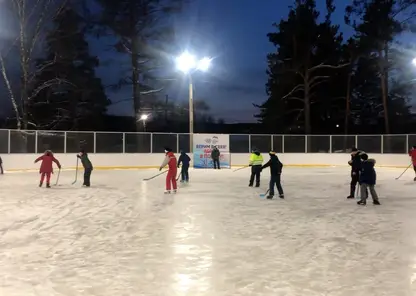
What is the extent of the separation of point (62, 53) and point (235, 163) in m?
13.7

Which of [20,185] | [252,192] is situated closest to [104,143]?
[20,185]

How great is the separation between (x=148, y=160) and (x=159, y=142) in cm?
140

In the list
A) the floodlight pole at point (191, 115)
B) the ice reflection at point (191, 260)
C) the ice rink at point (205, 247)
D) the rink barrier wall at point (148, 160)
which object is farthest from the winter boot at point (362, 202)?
the rink barrier wall at point (148, 160)

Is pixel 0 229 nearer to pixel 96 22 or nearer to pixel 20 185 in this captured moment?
pixel 20 185

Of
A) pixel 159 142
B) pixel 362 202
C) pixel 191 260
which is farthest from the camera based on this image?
pixel 159 142

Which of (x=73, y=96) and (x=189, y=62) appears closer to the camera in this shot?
(x=189, y=62)

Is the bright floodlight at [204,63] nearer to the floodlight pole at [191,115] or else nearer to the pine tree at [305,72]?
the floodlight pole at [191,115]

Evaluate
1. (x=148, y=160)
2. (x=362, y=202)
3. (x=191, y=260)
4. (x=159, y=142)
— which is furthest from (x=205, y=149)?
(x=191, y=260)

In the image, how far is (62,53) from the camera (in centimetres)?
2903

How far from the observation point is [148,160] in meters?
26.0

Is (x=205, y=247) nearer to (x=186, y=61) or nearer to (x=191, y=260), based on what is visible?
(x=191, y=260)

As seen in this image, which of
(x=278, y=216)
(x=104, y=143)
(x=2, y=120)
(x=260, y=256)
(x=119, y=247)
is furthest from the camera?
(x=2, y=120)

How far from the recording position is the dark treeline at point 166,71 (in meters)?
26.0

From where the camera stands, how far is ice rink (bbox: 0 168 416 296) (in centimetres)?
429
